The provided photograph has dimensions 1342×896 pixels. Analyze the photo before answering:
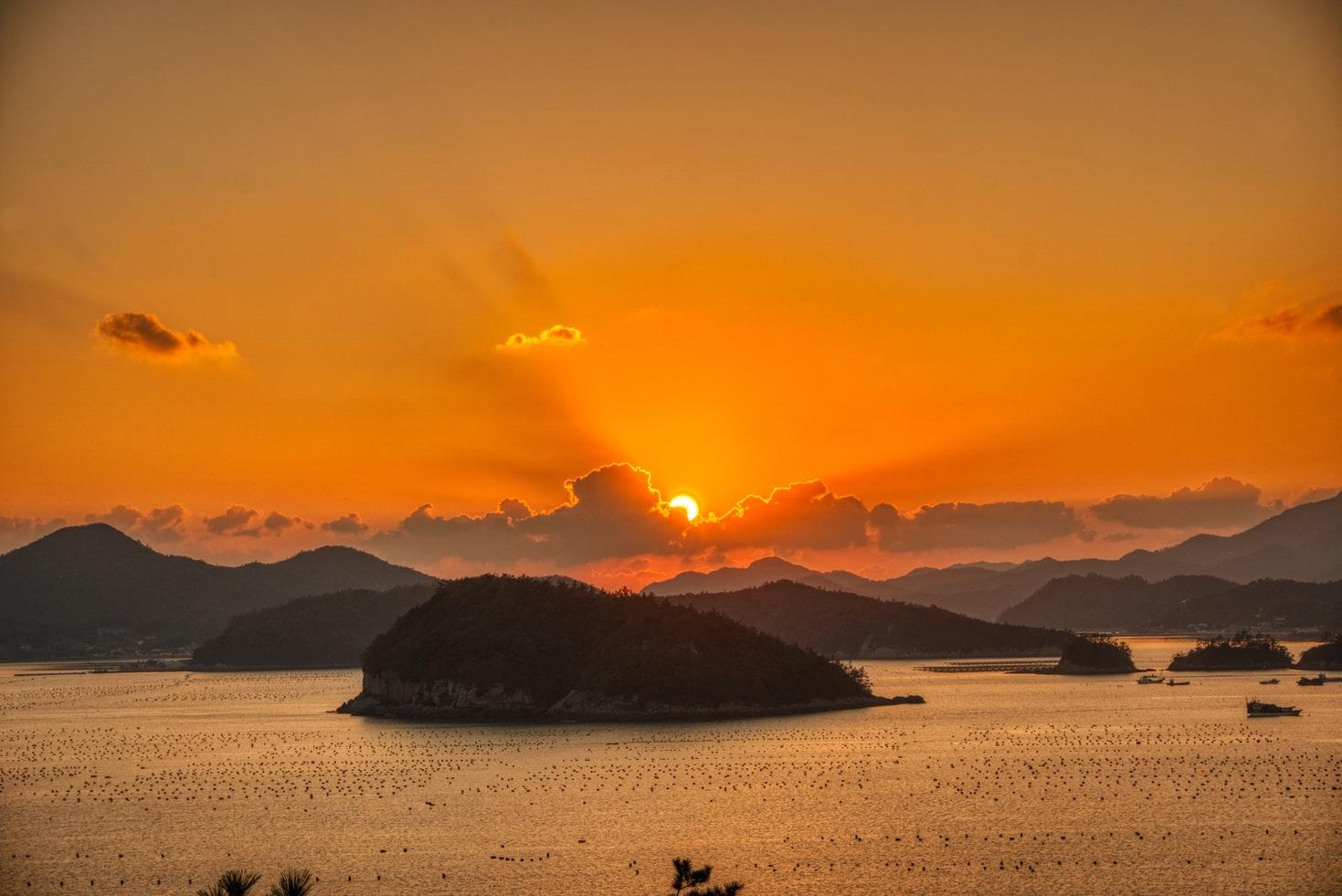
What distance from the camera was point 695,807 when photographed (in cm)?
10056

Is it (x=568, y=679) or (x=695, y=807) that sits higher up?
(x=568, y=679)

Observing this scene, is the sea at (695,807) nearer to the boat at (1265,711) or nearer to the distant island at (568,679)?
the boat at (1265,711)

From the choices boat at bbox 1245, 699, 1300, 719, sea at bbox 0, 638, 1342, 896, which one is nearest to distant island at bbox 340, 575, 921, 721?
sea at bbox 0, 638, 1342, 896

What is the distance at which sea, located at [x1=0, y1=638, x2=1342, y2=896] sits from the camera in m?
77.6

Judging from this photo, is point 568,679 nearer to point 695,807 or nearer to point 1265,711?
point 695,807

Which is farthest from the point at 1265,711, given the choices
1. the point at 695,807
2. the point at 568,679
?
the point at 695,807

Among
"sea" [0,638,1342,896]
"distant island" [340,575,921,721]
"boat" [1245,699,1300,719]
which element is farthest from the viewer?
"distant island" [340,575,921,721]

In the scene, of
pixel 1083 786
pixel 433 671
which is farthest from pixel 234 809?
pixel 433 671

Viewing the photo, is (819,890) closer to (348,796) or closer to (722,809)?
(722,809)

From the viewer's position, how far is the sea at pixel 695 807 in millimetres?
77625

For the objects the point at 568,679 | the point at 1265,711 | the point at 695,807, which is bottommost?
the point at 695,807

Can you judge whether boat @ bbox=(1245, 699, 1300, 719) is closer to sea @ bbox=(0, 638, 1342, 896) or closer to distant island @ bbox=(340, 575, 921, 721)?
sea @ bbox=(0, 638, 1342, 896)

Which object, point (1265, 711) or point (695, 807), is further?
point (1265, 711)

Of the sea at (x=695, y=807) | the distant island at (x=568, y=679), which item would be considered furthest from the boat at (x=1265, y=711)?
the distant island at (x=568, y=679)
